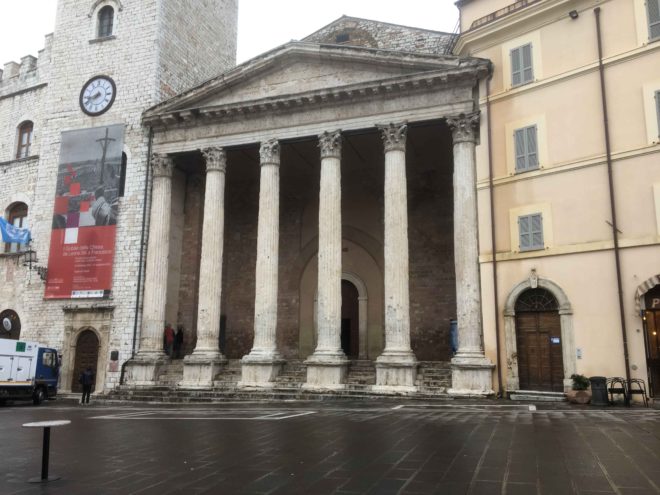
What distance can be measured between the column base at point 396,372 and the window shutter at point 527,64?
8.57m

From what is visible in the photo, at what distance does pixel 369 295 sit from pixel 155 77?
458 inches

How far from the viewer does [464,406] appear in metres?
12.9

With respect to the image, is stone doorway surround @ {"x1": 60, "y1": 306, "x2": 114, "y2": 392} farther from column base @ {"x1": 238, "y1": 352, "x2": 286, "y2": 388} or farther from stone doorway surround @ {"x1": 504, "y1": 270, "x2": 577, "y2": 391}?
stone doorway surround @ {"x1": 504, "y1": 270, "x2": 577, "y2": 391}

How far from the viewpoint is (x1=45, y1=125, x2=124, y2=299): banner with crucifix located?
20.3 metres

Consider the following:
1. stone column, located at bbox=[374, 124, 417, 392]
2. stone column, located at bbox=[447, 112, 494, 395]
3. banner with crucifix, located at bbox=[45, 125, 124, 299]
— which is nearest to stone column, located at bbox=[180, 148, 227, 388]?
banner with crucifix, located at bbox=[45, 125, 124, 299]

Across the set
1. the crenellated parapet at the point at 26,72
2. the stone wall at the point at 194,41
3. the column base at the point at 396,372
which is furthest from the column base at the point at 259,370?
the crenellated parapet at the point at 26,72

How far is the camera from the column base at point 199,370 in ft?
58.3

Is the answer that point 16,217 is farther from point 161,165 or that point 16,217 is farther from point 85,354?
point 161,165

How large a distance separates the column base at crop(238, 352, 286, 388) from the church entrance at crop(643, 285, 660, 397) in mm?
10031

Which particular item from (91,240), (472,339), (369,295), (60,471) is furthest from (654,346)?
(91,240)

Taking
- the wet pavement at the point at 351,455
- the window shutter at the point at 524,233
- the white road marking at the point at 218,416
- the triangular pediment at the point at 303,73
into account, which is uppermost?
the triangular pediment at the point at 303,73

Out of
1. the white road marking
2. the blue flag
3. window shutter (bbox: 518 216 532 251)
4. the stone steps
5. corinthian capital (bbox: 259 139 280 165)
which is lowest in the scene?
the white road marking

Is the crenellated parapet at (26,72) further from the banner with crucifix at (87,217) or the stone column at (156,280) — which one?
the stone column at (156,280)

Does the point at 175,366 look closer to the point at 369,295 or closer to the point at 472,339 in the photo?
the point at 369,295
